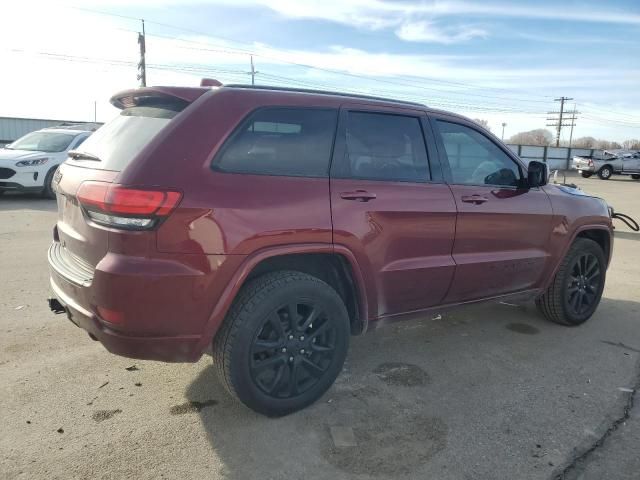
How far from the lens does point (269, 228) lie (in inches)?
110

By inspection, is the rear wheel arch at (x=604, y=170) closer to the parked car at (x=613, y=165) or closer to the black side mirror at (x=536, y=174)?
the parked car at (x=613, y=165)

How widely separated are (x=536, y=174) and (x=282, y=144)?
7.43 feet

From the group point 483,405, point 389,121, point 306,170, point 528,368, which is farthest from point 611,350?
point 306,170

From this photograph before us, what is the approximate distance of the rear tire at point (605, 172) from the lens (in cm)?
3195

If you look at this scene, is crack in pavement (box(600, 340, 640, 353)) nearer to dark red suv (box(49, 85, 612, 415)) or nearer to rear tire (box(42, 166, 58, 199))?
dark red suv (box(49, 85, 612, 415))

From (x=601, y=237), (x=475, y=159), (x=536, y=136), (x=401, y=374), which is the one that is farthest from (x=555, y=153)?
(x=536, y=136)

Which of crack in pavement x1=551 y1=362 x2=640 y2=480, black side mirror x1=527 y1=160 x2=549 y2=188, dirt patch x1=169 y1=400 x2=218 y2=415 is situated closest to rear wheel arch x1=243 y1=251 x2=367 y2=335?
dirt patch x1=169 y1=400 x2=218 y2=415

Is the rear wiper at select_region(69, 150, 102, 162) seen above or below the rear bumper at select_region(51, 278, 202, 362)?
above

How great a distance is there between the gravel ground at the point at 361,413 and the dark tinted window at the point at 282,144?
145cm

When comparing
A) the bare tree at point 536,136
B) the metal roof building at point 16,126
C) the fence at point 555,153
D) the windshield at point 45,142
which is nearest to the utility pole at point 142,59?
the metal roof building at point 16,126

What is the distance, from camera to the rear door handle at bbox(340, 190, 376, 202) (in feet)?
10.2

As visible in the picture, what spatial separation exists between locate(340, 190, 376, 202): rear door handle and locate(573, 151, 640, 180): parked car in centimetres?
3338

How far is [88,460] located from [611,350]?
3.93 m

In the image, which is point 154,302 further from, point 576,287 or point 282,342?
point 576,287
